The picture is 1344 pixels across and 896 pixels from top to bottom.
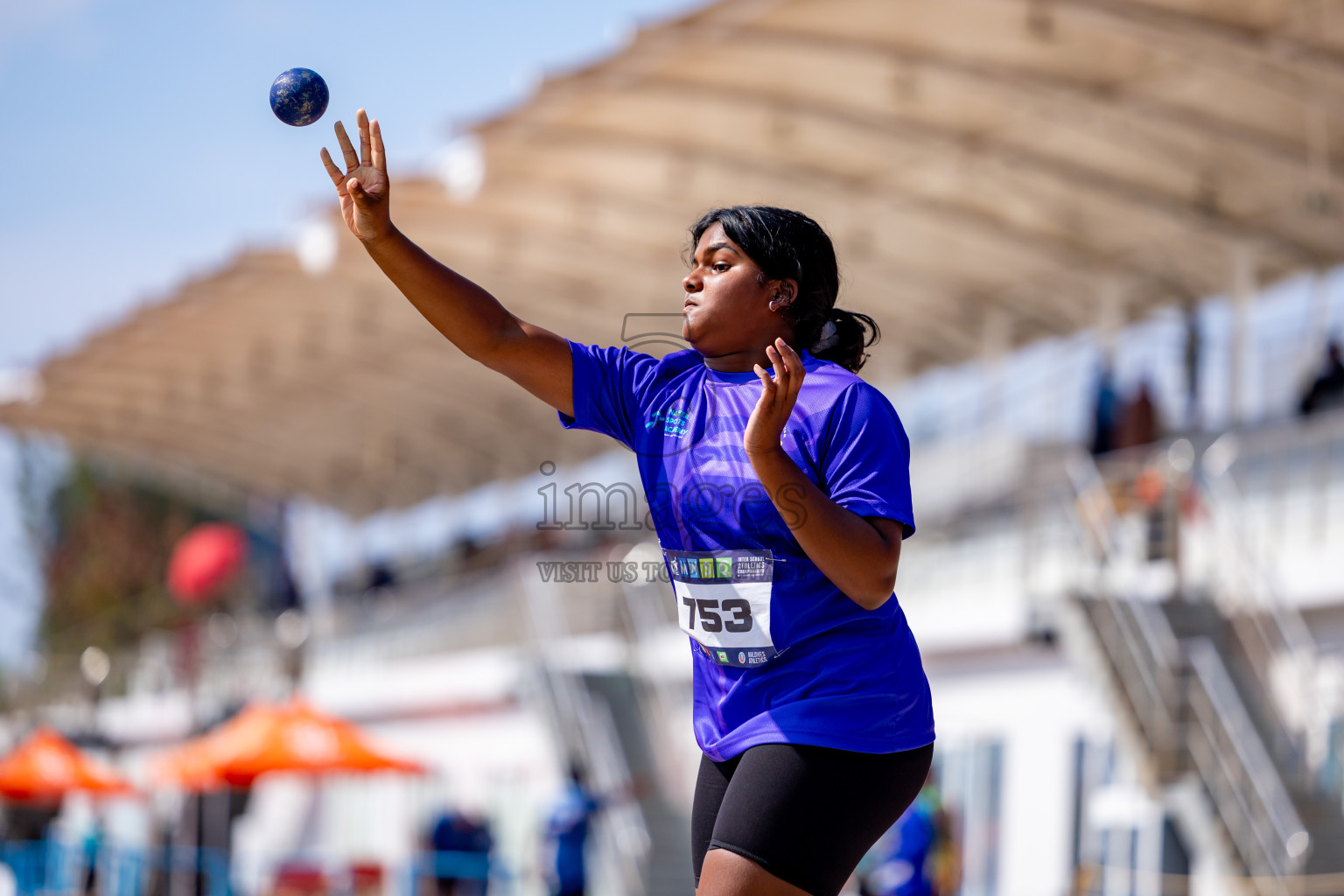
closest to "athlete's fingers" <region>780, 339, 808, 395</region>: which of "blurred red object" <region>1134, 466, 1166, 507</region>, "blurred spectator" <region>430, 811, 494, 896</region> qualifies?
"blurred red object" <region>1134, 466, 1166, 507</region>

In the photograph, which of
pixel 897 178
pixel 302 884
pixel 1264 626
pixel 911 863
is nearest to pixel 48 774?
pixel 302 884

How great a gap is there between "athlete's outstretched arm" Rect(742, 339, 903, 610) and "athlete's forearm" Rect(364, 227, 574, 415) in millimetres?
622

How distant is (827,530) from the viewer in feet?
8.83

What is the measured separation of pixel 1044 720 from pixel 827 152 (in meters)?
6.27

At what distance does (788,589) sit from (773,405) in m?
0.38

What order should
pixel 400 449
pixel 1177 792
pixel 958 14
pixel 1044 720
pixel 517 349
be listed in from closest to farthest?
1. pixel 517 349
2. pixel 1177 792
3. pixel 958 14
4. pixel 1044 720
5. pixel 400 449

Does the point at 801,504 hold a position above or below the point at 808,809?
above

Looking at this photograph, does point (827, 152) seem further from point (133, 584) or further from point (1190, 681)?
point (133, 584)

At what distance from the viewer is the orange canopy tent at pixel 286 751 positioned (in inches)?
673

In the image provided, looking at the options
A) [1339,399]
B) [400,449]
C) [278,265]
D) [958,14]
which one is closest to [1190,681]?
[1339,399]

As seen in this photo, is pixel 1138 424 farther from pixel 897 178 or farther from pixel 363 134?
pixel 363 134

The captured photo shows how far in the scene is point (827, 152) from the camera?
58.2 feet

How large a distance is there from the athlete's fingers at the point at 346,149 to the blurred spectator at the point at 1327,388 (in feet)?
43.2

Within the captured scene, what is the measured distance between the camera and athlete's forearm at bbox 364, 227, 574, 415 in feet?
10.3
